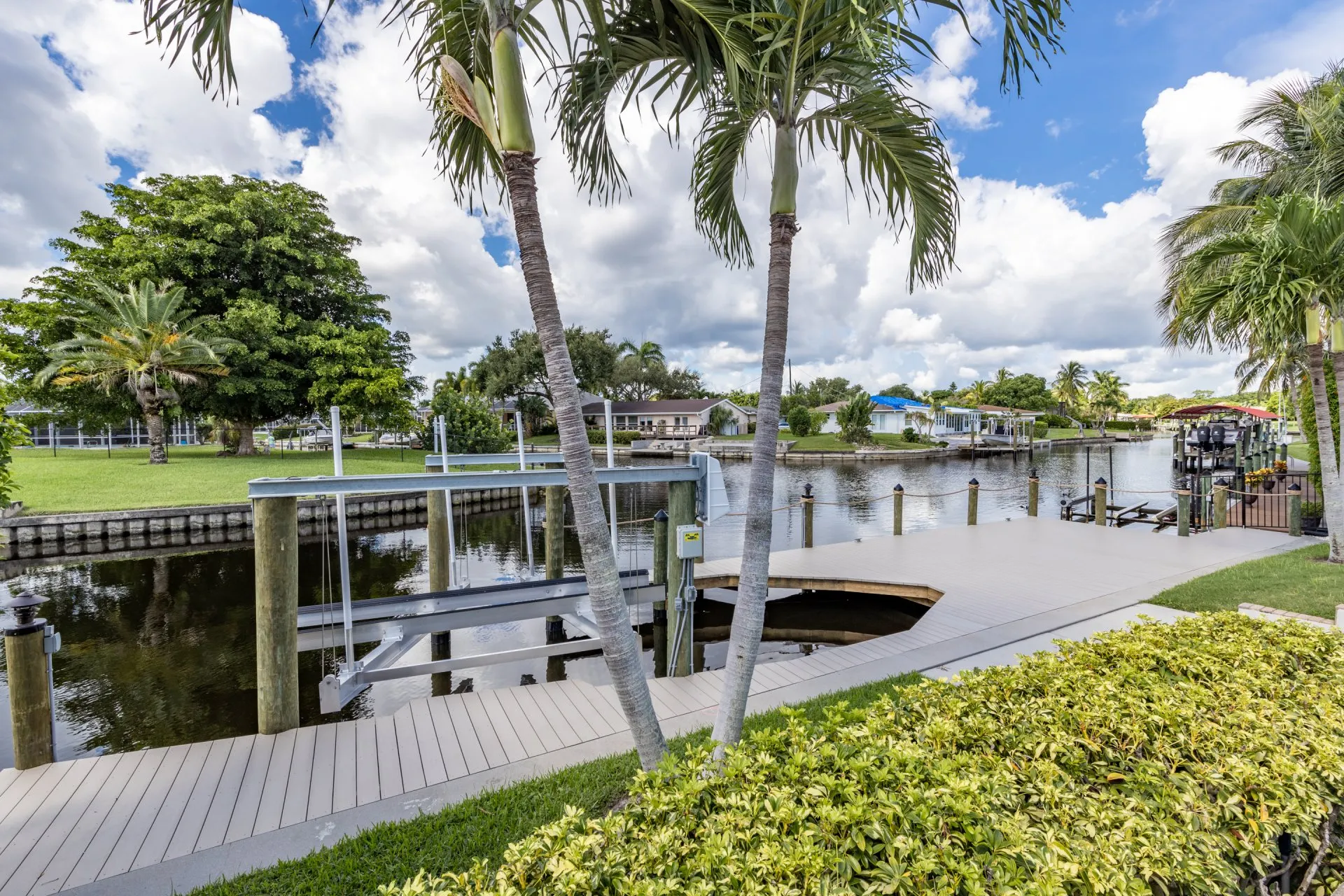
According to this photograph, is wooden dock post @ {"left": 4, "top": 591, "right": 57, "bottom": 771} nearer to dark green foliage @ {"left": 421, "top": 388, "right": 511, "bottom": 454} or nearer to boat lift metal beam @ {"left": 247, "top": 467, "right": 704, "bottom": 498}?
boat lift metal beam @ {"left": 247, "top": 467, "right": 704, "bottom": 498}

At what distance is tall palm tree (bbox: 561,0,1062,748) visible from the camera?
219cm

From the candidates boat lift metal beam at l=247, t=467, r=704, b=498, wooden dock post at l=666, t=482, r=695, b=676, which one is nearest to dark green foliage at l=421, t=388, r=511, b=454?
boat lift metal beam at l=247, t=467, r=704, b=498

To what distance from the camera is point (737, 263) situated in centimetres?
359

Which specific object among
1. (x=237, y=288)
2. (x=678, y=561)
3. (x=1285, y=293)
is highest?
(x=237, y=288)

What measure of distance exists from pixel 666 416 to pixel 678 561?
42372 millimetres

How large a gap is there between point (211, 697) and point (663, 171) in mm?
6532

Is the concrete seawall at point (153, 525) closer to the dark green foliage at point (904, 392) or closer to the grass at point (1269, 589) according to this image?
the grass at point (1269, 589)

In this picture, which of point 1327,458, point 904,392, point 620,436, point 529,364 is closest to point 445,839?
point 1327,458

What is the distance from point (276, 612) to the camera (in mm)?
3426

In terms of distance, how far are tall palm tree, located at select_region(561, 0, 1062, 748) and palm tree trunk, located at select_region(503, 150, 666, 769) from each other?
494mm

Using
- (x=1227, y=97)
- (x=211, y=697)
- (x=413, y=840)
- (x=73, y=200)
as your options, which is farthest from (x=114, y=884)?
(x=73, y=200)

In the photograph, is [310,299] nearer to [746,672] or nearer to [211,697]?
[211,697]

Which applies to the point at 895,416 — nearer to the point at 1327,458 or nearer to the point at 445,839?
the point at 1327,458

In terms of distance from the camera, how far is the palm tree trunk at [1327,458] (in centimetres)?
698
